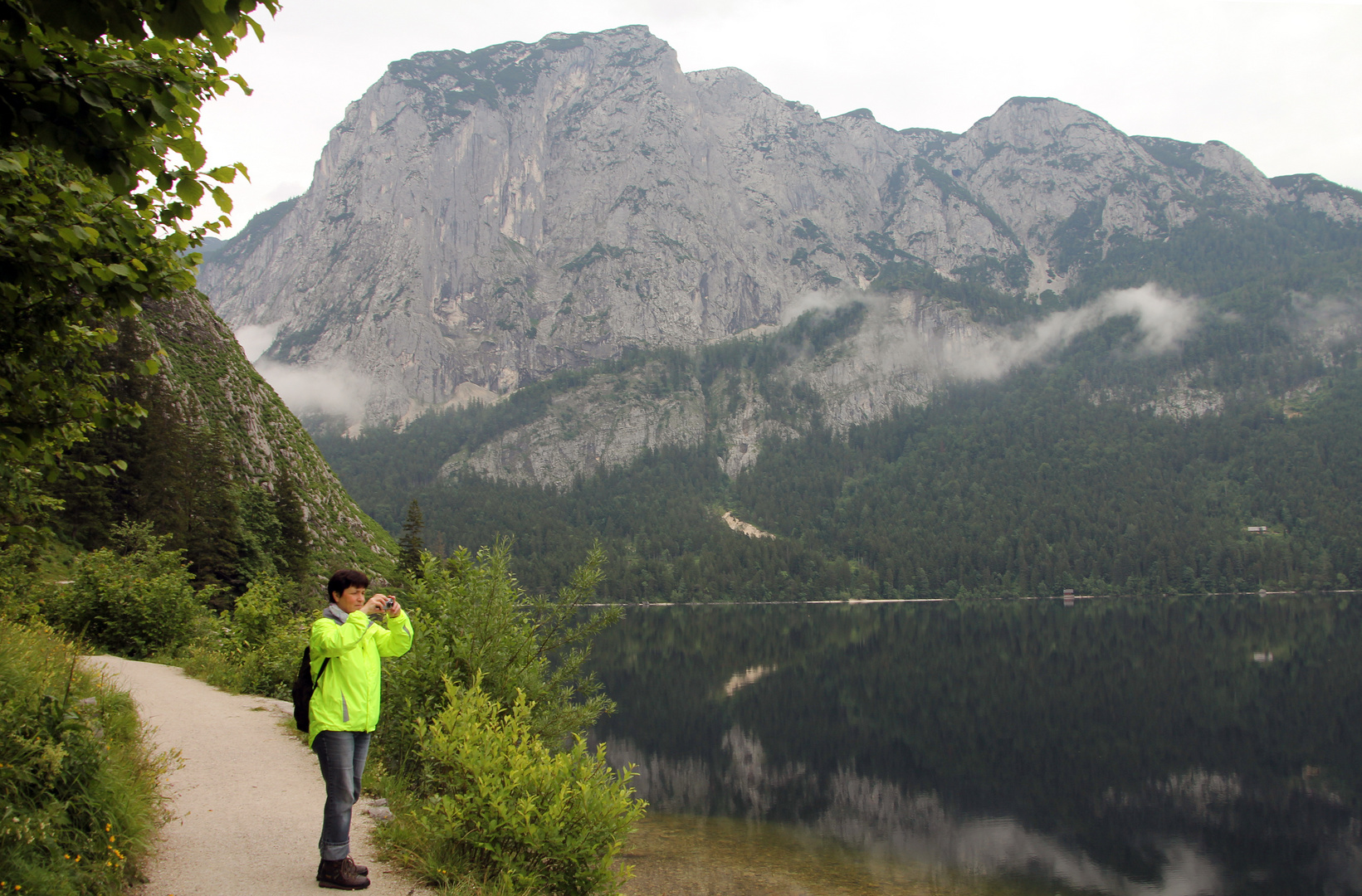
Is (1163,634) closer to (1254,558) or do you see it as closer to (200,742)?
(200,742)

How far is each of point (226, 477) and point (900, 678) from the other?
49047mm

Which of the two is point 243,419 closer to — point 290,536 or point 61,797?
point 290,536

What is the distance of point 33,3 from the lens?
A: 349cm

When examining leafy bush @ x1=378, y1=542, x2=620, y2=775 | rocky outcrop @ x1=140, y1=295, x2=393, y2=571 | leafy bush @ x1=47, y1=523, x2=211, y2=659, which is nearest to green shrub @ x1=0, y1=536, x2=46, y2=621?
leafy bush @ x1=47, y1=523, x2=211, y2=659

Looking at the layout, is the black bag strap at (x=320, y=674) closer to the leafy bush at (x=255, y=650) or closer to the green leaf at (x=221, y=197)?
the green leaf at (x=221, y=197)

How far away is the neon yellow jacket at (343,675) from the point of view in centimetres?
764

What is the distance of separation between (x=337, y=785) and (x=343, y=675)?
103cm

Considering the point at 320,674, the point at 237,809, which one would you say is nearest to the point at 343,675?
the point at 320,674

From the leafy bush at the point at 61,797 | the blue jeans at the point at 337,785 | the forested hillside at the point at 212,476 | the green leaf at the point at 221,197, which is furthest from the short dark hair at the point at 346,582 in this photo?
the forested hillside at the point at 212,476

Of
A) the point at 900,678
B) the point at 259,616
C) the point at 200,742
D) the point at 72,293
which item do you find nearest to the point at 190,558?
the point at 259,616

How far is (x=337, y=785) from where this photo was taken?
764 cm

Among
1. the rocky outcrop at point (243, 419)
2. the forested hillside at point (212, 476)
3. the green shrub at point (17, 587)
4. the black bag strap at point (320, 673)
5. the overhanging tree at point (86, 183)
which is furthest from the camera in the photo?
the rocky outcrop at point (243, 419)

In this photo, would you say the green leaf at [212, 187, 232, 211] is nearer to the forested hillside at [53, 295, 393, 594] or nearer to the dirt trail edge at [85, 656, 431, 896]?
the dirt trail edge at [85, 656, 431, 896]

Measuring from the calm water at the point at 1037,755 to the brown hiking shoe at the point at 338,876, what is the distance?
2127 cm
